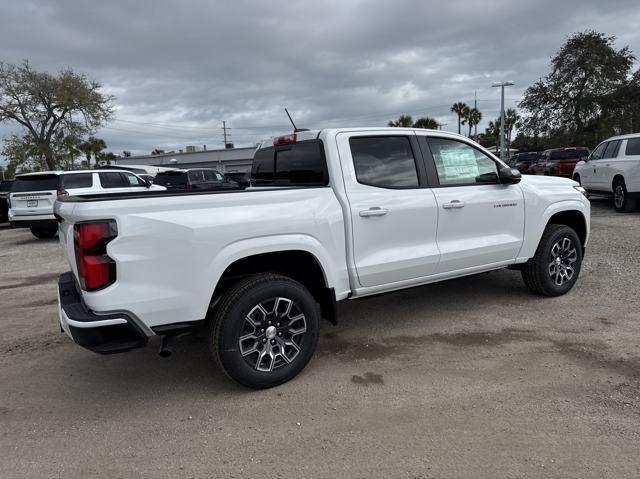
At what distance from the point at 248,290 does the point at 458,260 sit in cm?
212

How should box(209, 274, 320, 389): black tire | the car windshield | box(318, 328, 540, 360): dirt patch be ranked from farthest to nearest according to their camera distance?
the car windshield, box(318, 328, 540, 360): dirt patch, box(209, 274, 320, 389): black tire

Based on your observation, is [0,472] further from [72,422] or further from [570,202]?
[570,202]

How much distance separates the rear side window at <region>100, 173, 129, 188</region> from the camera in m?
11.8

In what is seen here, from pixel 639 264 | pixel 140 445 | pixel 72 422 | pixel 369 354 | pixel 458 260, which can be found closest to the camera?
pixel 140 445

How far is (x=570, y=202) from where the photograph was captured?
5.34m

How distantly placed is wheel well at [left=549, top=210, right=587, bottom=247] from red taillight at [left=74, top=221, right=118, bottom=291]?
461cm

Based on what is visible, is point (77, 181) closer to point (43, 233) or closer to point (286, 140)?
point (43, 233)

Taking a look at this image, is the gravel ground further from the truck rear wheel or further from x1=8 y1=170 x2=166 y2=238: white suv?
the truck rear wheel

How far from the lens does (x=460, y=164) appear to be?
15.2 feet

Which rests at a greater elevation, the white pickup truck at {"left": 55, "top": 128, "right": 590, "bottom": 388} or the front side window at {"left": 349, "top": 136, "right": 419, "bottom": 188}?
the front side window at {"left": 349, "top": 136, "right": 419, "bottom": 188}

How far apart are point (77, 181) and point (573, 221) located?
1060cm

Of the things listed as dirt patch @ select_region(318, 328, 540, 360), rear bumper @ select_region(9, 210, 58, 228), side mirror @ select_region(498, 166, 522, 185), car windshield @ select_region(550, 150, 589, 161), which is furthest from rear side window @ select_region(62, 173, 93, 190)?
car windshield @ select_region(550, 150, 589, 161)

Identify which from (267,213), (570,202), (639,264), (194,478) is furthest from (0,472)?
(639,264)

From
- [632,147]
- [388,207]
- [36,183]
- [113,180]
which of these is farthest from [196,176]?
[388,207]
